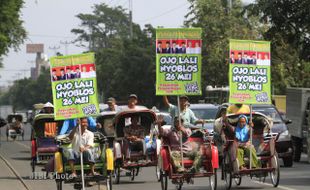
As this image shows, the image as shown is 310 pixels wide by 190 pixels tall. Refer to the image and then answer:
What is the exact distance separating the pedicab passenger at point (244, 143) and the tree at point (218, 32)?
1326 inches

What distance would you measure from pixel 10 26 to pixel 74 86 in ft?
86.9

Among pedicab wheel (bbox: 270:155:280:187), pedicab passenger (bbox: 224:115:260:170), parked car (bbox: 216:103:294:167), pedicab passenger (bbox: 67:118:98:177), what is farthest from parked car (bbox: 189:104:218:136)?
pedicab passenger (bbox: 67:118:98:177)

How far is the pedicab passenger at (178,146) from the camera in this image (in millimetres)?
16469

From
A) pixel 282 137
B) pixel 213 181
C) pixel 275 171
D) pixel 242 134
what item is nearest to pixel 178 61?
pixel 242 134

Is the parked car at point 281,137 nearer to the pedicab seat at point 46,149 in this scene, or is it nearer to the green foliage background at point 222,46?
the pedicab seat at point 46,149

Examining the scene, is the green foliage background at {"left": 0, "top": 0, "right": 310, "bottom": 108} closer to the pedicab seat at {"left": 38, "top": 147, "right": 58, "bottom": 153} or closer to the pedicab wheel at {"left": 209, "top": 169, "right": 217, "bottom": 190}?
the pedicab seat at {"left": 38, "top": 147, "right": 58, "bottom": 153}

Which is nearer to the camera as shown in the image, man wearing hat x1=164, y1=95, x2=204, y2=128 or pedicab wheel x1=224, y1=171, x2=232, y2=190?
pedicab wheel x1=224, y1=171, x2=232, y2=190

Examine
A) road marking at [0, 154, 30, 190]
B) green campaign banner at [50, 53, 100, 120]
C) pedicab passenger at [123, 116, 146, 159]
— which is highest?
green campaign banner at [50, 53, 100, 120]

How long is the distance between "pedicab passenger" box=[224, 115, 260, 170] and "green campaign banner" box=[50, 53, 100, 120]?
364cm

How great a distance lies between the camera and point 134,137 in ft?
66.9

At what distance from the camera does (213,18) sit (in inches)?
2106

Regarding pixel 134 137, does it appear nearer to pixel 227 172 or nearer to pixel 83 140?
pixel 227 172

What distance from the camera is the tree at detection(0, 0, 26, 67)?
37.8 m

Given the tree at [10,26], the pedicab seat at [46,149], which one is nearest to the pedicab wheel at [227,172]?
the pedicab seat at [46,149]
